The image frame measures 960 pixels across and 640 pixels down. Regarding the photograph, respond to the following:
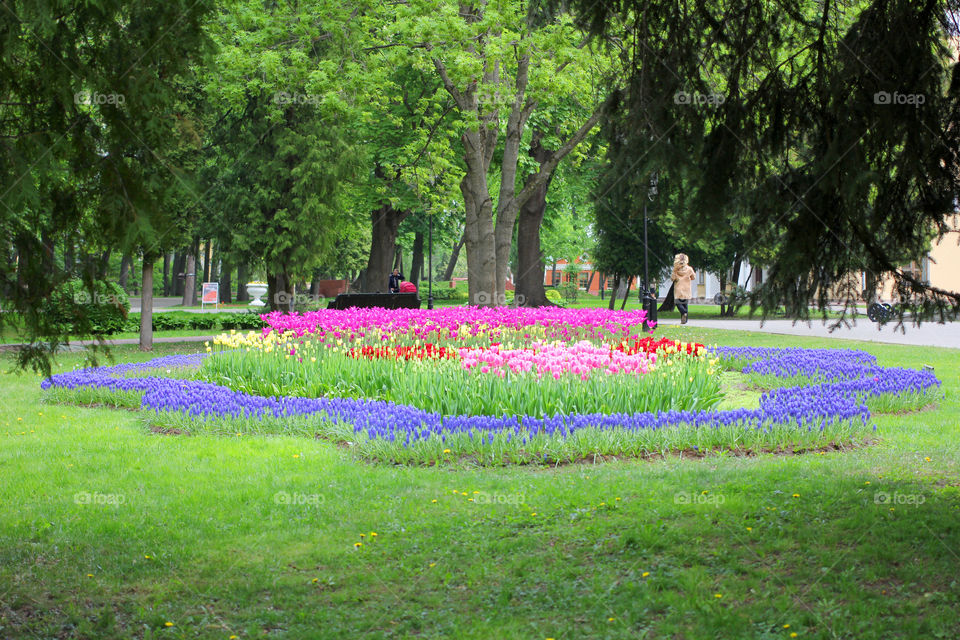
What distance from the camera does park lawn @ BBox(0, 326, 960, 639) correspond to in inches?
159

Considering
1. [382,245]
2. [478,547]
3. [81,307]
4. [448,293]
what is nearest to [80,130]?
[81,307]

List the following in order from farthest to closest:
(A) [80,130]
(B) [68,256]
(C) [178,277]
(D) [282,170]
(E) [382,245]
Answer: (C) [178,277], (E) [382,245], (D) [282,170], (B) [68,256], (A) [80,130]

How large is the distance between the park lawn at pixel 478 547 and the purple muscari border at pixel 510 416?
1.83ft

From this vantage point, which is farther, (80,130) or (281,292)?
(281,292)

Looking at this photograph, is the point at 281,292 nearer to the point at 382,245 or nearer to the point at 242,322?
the point at 242,322

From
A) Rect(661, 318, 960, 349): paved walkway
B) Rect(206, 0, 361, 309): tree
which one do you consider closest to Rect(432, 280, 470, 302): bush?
Rect(661, 318, 960, 349): paved walkway

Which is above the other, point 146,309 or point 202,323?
point 146,309

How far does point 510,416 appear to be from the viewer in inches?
320

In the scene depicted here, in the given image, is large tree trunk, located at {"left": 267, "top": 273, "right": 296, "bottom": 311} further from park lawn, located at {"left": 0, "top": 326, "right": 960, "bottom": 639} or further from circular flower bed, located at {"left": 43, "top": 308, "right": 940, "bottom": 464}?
park lawn, located at {"left": 0, "top": 326, "right": 960, "bottom": 639}

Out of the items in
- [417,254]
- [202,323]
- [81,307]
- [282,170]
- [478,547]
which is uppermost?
[282,170]

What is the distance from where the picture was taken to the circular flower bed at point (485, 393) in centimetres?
740

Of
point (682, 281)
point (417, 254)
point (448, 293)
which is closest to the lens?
point (682, 281)

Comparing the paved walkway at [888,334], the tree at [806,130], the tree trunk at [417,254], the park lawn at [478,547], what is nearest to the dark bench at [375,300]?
the paved walkway at [888,334]

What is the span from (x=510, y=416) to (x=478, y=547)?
3.17 m
